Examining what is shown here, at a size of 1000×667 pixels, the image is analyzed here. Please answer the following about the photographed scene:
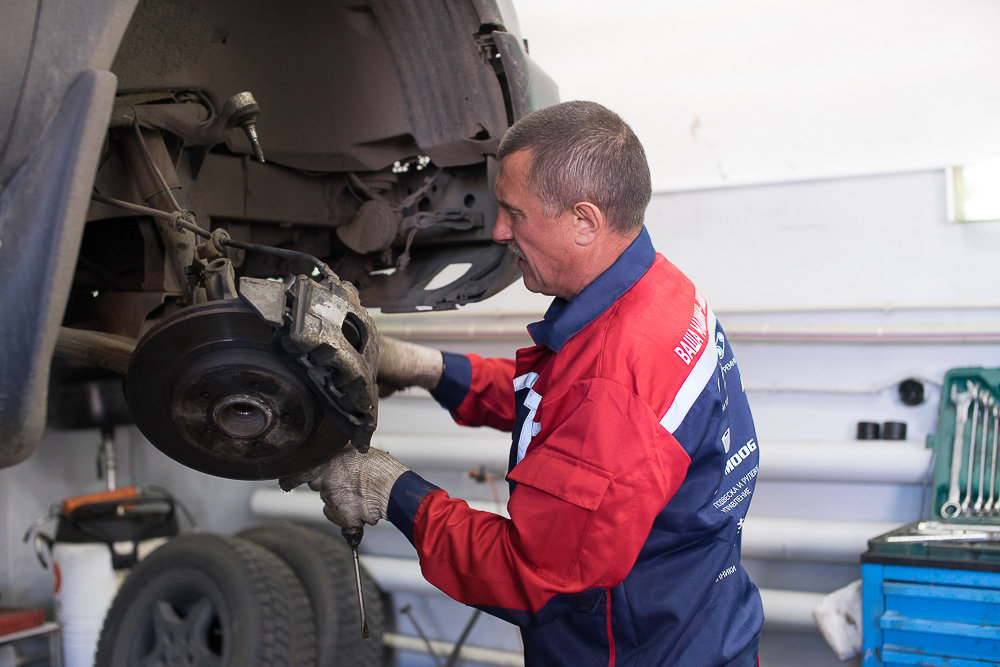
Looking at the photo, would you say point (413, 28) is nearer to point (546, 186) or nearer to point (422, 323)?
point (546, 186)

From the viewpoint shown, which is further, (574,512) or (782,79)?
(782,79)

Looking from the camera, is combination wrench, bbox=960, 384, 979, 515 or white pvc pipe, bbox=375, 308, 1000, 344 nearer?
combination wrench, bbox=960, 384, 979, 515

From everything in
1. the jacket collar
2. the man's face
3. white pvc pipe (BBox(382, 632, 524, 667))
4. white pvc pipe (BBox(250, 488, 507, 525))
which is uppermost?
the man's face

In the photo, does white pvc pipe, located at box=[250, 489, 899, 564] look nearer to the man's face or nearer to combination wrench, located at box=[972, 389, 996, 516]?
combination wrench, located at box=[972, 389, 996, 516]

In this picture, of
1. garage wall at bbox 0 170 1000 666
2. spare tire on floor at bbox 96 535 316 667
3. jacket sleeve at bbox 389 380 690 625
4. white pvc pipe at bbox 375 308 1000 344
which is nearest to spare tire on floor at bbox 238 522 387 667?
spare tire on floor at bbox 96 535 316 667

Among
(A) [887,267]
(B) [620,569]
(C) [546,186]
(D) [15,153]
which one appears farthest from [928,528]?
(D) [15,153]

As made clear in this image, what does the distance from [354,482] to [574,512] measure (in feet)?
1.14

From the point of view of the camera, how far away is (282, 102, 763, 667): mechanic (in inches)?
37.2

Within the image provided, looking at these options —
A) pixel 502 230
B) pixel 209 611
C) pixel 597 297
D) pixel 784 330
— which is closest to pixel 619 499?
pixel 597 297

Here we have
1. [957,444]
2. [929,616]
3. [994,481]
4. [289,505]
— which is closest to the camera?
[929,616]

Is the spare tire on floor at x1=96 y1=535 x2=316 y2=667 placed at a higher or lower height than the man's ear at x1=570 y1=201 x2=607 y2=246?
lower

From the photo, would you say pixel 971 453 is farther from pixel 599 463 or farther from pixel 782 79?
pixel 599 463

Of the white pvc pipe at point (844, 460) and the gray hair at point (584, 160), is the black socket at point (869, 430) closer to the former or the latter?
the white pvc pipe at point (844, 460)

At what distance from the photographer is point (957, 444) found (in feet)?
6.54
